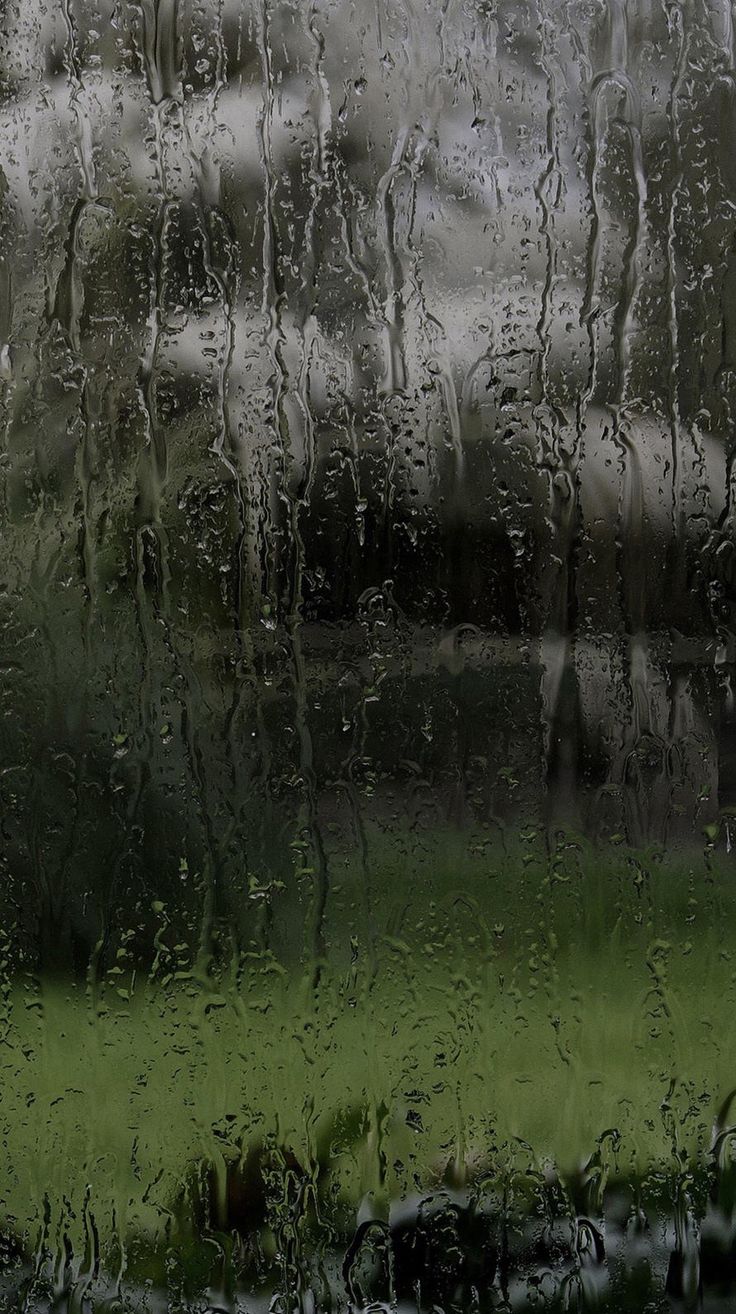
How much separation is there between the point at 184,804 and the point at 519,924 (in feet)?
1.23

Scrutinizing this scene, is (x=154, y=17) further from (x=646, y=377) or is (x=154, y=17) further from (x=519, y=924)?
(x=519, y=924)

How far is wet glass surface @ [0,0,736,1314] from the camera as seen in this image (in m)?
1.05

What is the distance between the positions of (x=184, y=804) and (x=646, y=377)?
66 cm

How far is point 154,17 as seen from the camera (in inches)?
40.9

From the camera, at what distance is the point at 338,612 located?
107 cm

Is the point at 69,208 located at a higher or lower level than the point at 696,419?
higher

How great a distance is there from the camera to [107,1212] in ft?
3.55

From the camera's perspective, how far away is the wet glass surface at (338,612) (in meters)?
1.05

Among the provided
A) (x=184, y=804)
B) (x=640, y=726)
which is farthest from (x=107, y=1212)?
(x=640, y=726)

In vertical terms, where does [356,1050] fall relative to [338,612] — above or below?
below

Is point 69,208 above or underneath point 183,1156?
above

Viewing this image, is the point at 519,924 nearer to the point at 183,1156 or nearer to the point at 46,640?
the point at 183,1156

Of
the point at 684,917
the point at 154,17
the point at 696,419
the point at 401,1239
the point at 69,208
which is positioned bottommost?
the point at 401,1239

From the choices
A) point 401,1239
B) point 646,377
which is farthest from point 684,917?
point 646,377
